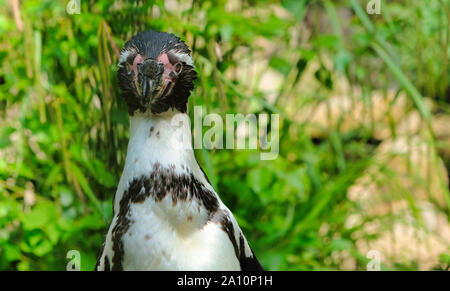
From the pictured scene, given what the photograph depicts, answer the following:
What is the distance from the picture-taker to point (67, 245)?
1.77 meters

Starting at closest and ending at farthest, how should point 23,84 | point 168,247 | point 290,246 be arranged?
1. point 168,247
2. point 23,84
3. point 290,246

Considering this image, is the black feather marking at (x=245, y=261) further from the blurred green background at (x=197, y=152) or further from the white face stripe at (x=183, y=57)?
the white face stripe at (x=183, y=57)

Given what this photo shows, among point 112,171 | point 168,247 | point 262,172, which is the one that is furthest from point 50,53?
point 168,247

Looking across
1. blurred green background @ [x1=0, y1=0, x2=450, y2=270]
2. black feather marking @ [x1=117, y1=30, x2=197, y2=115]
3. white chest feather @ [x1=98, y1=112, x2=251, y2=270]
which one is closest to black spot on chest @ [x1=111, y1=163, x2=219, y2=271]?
white chest feather @ [x1=98, y1=112, x2=251, y2=270]

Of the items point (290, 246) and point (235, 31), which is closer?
point (235, 31)

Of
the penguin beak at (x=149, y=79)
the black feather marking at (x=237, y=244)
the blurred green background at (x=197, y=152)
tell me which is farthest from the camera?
the blurred green background at (x=197, y=152)

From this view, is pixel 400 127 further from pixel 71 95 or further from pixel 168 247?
pixel 168 247

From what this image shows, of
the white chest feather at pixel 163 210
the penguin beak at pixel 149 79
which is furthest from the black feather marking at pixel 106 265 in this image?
the penguin beak at pixel 149 79

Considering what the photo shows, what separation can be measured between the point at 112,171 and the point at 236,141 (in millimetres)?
551

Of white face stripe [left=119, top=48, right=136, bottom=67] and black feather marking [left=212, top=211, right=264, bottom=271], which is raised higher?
white face stripe [left=119, top=48, right=136, bottom=67]

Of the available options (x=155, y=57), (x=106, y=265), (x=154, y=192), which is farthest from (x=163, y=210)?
(x=155, y=57)

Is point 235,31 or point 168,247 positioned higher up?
point 235,31

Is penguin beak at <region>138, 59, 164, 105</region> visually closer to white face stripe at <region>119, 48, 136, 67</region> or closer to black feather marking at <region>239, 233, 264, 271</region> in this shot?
white face stripe at <region>119, 48, 136, 67</region>

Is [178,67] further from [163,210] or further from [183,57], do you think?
[163,210]
